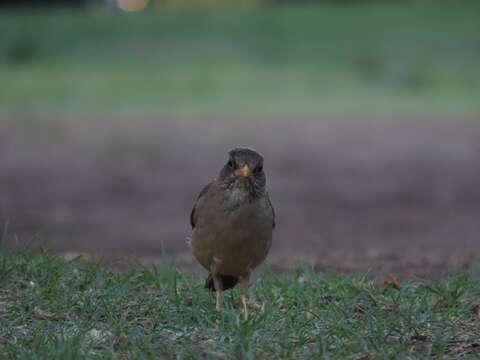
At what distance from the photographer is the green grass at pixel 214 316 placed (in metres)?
4.99

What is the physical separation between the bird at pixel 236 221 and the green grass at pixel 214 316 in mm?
258

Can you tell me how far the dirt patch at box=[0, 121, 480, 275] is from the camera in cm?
1091

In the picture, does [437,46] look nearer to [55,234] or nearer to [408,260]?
[55,234]

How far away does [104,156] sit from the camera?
53.7 feet

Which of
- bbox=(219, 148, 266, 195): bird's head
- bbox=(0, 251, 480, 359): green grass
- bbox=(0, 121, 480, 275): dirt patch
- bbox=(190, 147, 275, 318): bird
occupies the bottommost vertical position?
bbox=(0, 121, 480, 275): dirt patch

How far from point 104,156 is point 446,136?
5.83 m

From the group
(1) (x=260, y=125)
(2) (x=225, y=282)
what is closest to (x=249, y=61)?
(1) (x=260, y=125)

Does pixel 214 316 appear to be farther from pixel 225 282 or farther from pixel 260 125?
pixel 260 125

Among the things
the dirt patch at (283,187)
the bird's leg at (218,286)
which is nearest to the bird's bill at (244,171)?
the bird's leg at (218,286)

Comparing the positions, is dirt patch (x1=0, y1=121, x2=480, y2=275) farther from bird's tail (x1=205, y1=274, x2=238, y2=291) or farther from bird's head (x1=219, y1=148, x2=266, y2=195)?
bird's head (x1=219, y1=148, x2=266, y2=195)

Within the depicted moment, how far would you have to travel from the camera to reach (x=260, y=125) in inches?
714

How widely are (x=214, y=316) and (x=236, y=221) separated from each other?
54cm

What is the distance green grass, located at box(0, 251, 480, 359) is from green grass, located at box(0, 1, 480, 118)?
1287 cm

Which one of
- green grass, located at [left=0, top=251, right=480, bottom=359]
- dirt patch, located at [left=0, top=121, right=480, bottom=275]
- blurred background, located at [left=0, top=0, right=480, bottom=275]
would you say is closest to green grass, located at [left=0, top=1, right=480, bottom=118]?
blurred background, located at [left=0, top=0, right=480, bottom=275]
